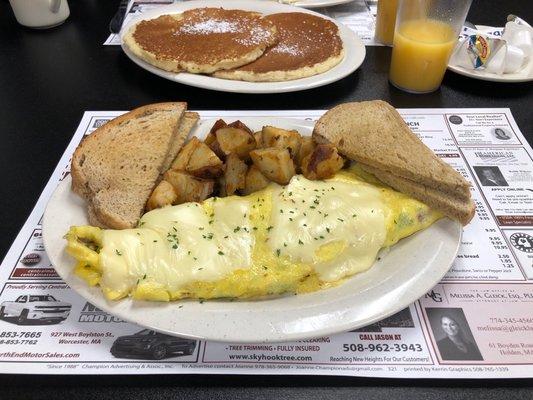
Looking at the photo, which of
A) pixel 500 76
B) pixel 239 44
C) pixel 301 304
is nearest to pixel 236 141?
pixel 301 304

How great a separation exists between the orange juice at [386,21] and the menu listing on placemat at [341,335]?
136 centimetres

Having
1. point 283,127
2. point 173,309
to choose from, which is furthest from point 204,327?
point 283,127

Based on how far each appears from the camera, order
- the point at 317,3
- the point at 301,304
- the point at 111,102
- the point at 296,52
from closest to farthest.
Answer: the point at 301,304 < the point at 111,102 < the point at 296,52 < the point at 317,3

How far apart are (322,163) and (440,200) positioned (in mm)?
359

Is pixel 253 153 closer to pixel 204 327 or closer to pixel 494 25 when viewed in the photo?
pixel 204 327

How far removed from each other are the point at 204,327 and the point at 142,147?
763mm

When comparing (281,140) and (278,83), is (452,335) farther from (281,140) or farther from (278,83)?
(278,83)

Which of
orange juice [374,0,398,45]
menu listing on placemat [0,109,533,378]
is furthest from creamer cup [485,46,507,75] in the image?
menu listing on placemat [0,109,533,378]

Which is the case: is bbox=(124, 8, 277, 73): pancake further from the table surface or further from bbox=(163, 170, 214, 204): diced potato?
bbox=(163, 170, 214, 204): diced potato

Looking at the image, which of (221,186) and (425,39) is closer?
(221,186)

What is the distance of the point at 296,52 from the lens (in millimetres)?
2184

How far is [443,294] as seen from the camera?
122 cm

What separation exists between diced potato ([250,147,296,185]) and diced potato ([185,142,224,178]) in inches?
4.7

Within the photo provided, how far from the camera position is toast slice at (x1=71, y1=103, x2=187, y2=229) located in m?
1.32
